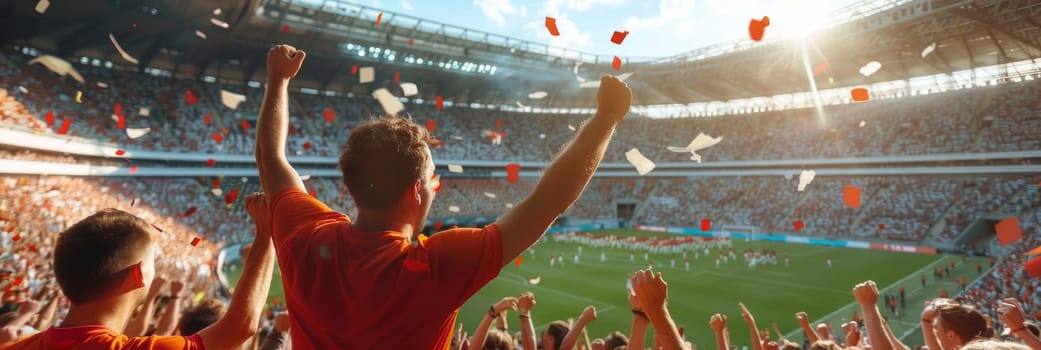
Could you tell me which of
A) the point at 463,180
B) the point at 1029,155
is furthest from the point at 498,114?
the point at 1029,155

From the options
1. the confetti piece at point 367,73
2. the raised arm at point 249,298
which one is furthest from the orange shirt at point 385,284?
the confetti piece at point 367,73

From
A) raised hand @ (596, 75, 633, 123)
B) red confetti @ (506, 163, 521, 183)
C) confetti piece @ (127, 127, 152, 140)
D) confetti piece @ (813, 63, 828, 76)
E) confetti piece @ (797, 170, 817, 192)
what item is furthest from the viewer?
red confetti @ (506, 163, 521, 183)

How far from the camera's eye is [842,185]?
38.0m

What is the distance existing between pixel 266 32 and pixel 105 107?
919 cm

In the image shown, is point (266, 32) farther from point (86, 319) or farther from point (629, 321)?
point (86, 319)

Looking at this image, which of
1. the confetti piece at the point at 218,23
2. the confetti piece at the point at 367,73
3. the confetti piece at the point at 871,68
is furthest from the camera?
the confetti piece at the point at 871,68

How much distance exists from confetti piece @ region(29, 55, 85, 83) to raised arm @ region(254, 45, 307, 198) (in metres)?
30.8

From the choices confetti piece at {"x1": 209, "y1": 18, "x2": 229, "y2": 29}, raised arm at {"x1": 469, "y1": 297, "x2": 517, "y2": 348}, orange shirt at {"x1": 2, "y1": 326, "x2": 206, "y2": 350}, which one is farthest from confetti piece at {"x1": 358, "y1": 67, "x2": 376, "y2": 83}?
orange shirt at {"x1": 2, "y1": 326, "x2": 206, "y2": 350}

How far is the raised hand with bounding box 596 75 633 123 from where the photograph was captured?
1492 mm

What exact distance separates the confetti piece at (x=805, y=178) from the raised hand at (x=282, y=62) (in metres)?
44.6

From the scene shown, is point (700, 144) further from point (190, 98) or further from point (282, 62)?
point (282, 62)

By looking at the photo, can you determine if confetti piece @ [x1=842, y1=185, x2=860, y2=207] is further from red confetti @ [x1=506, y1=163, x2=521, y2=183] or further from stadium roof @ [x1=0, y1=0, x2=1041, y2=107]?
red confetti @ [x1=506, y1=163, x2=521, y2=183]

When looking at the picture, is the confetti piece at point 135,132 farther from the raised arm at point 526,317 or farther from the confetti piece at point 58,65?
the raised arm at point 526,317

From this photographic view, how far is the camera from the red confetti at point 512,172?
4598 cm
